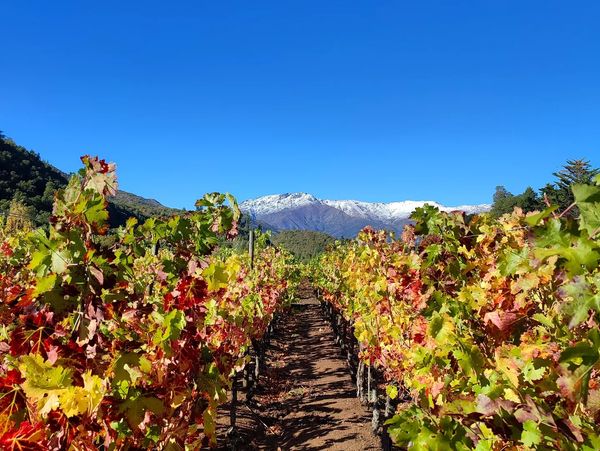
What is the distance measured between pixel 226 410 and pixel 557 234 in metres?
9.07

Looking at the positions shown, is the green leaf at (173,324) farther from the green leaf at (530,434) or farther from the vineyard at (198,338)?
the green leaf at (530,434)

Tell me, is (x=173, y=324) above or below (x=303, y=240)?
below

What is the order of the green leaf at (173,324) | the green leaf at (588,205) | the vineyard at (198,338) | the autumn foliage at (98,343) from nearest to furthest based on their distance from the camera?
1. the green leaf at (588,205)
2. the vineyard at (198,338)
3. the autumn foliage at (98,343)
4. the green leaf at (173,324)

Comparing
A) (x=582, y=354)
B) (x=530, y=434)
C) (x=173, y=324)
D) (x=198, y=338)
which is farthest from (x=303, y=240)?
(x=582, y=354)

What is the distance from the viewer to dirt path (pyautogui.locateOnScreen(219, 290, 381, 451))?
7.64m

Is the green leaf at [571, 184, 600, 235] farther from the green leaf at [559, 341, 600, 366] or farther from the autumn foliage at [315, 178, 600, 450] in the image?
the green leaf at [559, 341, 600, 366]

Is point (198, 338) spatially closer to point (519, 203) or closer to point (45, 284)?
point (45, 284)

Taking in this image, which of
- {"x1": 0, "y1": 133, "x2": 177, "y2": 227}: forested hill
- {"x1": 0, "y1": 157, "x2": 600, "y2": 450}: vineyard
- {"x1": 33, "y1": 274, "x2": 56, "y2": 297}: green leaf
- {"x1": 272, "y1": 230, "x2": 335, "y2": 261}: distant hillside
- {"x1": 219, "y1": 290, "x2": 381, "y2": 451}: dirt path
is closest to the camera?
{"x1": 0, "y1": 157, "x2": 600, "y2": 450}: vineyard

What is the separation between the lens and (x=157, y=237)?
3.28m

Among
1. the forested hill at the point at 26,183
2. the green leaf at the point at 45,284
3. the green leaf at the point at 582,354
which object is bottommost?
the green leaf at the point at 582,354

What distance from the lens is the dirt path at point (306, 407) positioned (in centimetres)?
764

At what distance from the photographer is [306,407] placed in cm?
959

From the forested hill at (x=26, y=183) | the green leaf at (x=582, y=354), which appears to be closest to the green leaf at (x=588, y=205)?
the green leaf at (x=582, y=354)

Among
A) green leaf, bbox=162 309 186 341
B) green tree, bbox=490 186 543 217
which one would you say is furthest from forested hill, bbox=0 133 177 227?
green leaf, bbox=162 309 186 341
